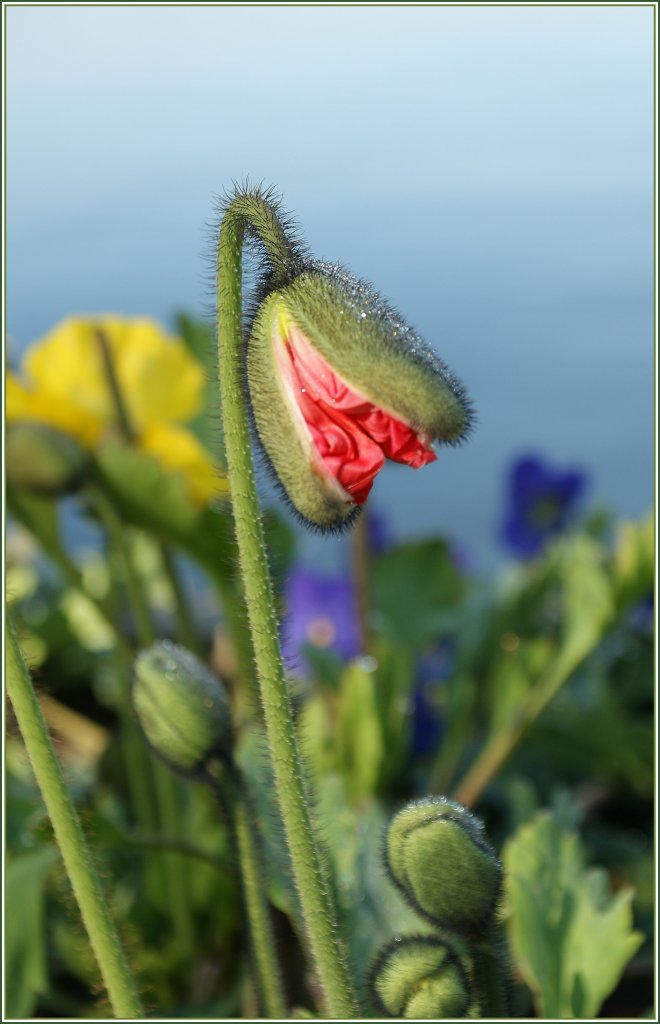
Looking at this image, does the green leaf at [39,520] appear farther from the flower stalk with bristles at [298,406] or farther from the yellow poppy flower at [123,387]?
the flower stalk with bristles at [298,406]

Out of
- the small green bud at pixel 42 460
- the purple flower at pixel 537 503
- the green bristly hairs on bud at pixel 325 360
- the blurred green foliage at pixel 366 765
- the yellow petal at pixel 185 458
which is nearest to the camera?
the green bristly hairs on bud at pixel 325 360

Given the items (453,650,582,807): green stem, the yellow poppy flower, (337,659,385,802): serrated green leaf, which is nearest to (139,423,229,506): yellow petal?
the yellow poppy flower

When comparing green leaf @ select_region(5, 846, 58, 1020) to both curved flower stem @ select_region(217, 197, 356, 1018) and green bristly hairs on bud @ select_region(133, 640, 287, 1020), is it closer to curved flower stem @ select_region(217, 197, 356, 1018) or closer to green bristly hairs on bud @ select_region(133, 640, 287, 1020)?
green bristly hairs on bud @ select_region(133, 640, 287, 1020)

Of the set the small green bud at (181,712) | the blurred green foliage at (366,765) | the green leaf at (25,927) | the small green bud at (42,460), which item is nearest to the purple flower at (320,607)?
the blurred green foliage at (366,765)

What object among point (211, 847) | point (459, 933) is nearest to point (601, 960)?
point (459, 933)

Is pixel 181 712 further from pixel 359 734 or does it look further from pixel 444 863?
pixel 359 734

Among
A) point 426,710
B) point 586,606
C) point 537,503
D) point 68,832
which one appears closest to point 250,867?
point 68,832

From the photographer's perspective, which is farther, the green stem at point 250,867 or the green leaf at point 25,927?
the green leaf at point 25,927

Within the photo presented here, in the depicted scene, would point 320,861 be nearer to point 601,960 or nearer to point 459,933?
point 459,933
